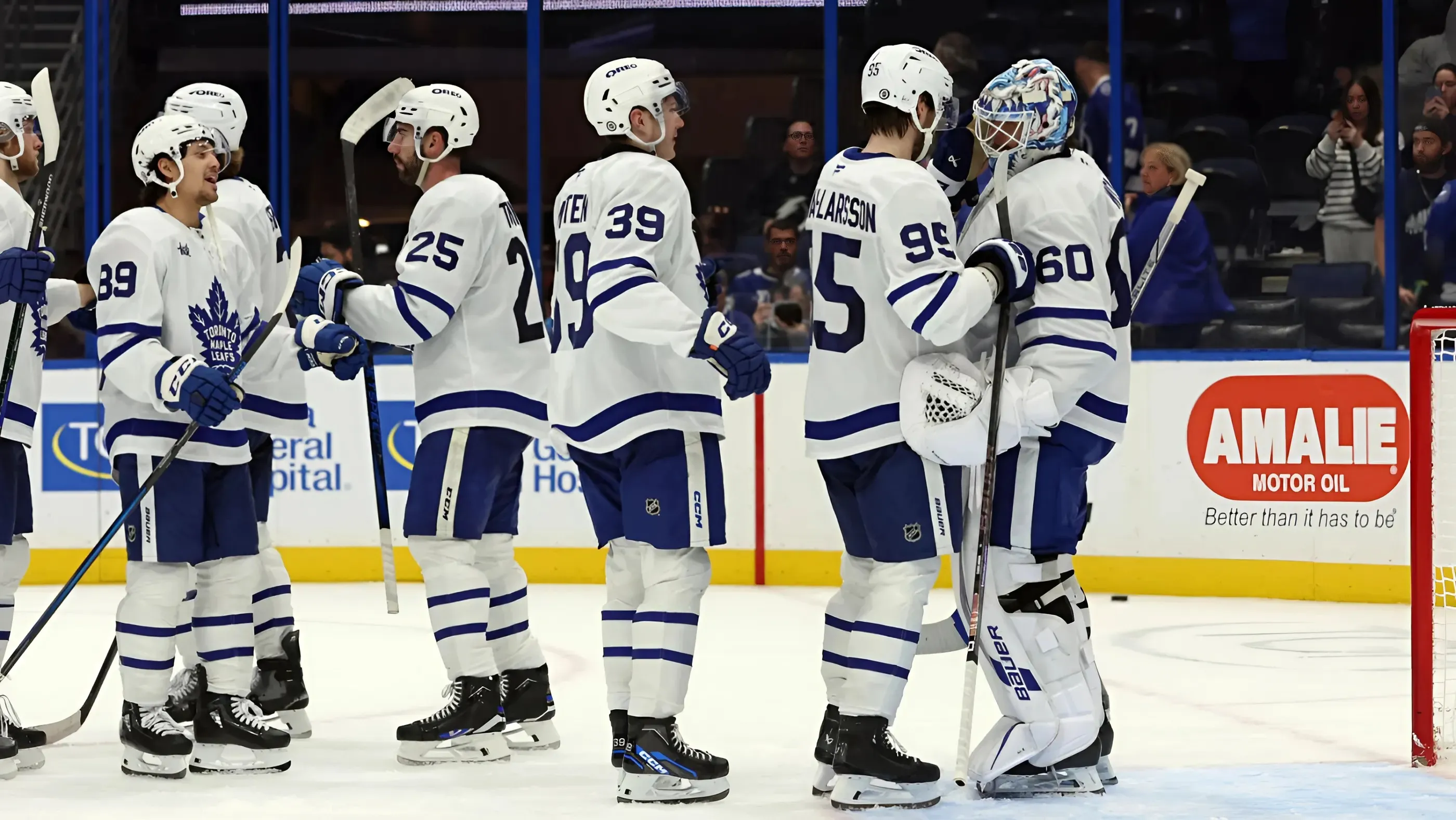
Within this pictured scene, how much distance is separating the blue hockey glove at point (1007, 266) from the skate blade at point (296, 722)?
6.63 ft

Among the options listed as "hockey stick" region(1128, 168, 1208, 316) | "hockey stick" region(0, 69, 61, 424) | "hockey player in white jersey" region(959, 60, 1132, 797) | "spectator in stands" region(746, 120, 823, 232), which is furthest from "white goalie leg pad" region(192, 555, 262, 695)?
"spectator in stands" region(746, 120, 823, 232)

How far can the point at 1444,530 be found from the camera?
6.48m

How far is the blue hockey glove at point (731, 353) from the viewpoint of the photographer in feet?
11.3

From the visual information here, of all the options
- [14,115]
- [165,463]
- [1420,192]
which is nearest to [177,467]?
[165,463]

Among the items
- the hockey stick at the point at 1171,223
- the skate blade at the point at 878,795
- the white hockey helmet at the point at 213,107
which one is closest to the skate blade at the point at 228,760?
the skate blade at the point at 878,795

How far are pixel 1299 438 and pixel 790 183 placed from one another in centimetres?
255

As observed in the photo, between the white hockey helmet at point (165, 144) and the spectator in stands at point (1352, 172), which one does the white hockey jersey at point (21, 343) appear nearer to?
the white hockey helmet at point (165, 144)

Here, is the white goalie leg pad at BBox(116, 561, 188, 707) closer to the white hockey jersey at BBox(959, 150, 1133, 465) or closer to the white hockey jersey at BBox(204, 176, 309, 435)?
the white hockey jersey at BBox(204, 176, 309, 435)

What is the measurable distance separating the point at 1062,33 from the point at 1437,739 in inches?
180

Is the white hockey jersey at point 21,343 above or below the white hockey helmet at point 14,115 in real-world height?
below

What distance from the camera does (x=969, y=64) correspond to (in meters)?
8.14

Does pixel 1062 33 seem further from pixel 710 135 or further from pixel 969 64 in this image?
pixel 710 135

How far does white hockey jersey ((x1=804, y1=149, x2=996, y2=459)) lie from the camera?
3.37 meters

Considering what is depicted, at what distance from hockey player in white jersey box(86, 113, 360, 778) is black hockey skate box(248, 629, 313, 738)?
0.43m
